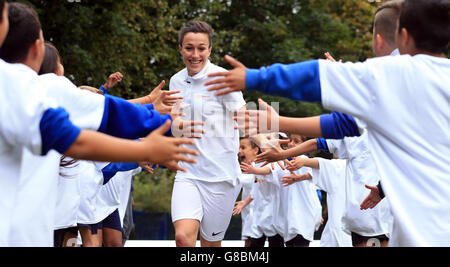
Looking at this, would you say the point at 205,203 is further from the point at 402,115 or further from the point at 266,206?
the point at 266,206

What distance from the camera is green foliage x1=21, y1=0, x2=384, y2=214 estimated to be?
13.8 metres

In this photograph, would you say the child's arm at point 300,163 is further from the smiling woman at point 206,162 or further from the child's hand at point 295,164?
the smiling woman at point 206,162

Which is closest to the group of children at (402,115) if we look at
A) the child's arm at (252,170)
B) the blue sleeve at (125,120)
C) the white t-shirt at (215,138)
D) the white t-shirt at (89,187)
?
the blue sleeve at (125,120)

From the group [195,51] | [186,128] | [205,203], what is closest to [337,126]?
[186,128]

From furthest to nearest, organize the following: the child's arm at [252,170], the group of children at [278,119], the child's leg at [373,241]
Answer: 1. the child's arm at [252,170]
2. the child's leg at [373,241]
3. the group of children at [278,119]

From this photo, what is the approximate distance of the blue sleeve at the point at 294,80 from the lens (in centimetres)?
346

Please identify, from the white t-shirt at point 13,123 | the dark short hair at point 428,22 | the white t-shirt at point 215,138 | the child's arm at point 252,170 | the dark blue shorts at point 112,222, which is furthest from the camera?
the dark blue shorts at point 112,222

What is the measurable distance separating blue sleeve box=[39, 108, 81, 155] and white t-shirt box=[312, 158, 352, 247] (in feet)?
20.0

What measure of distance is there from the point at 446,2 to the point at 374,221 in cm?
409

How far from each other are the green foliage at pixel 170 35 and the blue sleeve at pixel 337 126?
10082 millimetres

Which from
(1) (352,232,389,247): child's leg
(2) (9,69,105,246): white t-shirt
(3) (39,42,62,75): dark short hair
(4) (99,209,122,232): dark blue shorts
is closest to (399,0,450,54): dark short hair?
(2) (9,69,105,246): white t-shirt
